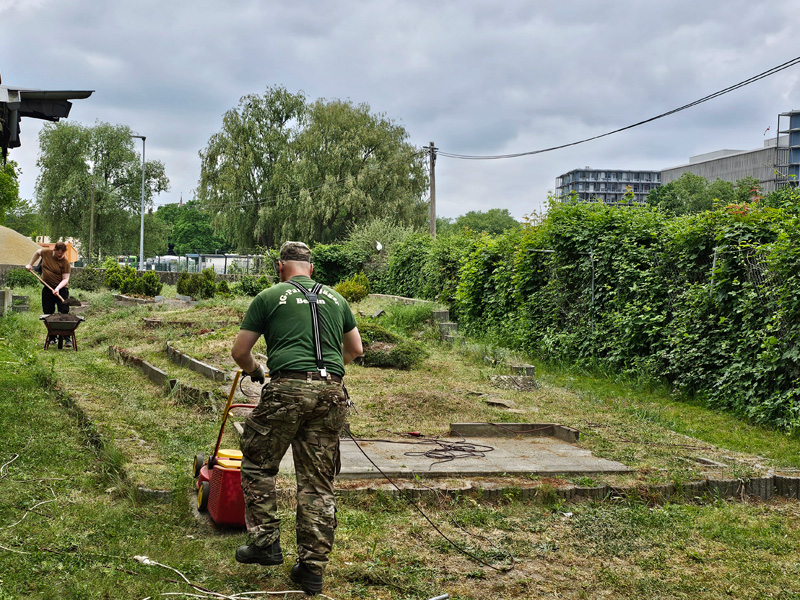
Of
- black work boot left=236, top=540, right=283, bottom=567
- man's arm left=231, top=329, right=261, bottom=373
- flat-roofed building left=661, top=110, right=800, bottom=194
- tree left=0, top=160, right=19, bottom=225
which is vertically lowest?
black work boot left=236, top=540, right=283, bottom=567

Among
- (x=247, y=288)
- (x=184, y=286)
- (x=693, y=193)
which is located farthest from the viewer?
(x=693, y=193)

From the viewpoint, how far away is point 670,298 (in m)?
11.2

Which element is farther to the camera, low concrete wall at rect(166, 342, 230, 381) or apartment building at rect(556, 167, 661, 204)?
apartment building at rect(556, 167, 661, 204)

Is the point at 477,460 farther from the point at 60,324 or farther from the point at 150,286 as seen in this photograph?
the point at 150,286

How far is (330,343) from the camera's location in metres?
4.41

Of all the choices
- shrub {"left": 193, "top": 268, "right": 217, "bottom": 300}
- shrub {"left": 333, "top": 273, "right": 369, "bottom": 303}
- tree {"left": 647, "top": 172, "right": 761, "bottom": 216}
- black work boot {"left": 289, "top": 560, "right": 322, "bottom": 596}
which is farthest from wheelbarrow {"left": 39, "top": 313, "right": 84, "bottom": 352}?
tree {"left": 647, "top": 172, "right": 761, "bottom": 216}

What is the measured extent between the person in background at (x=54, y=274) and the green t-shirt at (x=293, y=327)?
9642 millimetres

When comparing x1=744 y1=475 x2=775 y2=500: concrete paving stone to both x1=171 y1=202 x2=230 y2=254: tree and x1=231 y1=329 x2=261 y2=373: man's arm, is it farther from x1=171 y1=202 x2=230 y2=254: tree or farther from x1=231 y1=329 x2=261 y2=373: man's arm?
x1=171 y1=202 x2=230 y2=254: tree

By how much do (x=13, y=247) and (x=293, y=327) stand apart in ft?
70.7

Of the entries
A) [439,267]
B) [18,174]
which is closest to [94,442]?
[439,267]

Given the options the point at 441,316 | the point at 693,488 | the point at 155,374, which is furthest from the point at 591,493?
the point at 441,316

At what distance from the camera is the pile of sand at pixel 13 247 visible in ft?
71.4

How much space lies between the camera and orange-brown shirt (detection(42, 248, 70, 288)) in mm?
12930

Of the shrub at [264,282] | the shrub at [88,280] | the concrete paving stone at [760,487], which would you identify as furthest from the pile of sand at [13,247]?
the concrete paving stone at [760,487]
